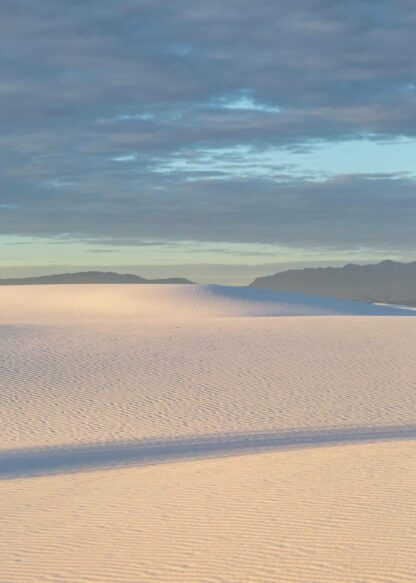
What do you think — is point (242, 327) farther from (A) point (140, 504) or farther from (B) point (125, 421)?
(A) point (140, 504)

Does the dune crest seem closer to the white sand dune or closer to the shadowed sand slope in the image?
the white sand dune

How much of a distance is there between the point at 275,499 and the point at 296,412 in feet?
31.2

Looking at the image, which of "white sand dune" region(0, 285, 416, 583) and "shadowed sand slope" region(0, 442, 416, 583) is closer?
"shadowed sand slope" region(0, 442, 416, 583)

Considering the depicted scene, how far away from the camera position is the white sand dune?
24.5 ft

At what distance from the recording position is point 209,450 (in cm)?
1495

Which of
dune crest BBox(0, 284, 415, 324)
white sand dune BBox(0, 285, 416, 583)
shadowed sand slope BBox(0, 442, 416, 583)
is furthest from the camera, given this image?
dune crest BBox(0, 284, 415, 324)

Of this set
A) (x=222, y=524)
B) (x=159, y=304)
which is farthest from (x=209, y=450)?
(x=159, y=304)

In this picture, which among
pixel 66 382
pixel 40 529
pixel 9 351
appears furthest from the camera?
pixel 9 351

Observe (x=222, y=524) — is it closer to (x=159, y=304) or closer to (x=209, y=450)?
(x=209, y=450)

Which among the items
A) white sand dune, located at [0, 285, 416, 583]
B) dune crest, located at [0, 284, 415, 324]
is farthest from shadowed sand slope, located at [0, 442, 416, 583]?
dune crest, located at [0, 284, 415, 324]

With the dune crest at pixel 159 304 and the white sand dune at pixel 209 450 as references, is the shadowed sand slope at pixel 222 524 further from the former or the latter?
the dune crest at pixel 159 304

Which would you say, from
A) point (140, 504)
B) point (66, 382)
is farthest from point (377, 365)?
point (140, 504)

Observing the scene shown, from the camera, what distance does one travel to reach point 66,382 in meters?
23.0

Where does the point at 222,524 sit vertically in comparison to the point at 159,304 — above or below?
below
